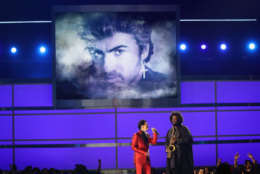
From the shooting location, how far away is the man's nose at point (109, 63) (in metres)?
9.55

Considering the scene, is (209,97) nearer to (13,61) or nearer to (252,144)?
(252,144)

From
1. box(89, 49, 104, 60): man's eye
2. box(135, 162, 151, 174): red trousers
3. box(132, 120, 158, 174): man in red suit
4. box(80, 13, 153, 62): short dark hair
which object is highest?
box(80, 13, 153, 62): short dark hair

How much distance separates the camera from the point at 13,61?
393 inches

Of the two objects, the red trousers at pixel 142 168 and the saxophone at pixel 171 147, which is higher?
the saxophone at pixel 171 147

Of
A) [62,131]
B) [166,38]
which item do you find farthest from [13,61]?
[166,38]

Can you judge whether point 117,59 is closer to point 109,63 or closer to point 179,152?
point 109,63

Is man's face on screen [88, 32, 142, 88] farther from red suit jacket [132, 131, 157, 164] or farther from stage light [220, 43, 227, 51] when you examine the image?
stage light [220, 43, 227, 51]

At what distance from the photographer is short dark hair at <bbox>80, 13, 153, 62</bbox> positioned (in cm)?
955

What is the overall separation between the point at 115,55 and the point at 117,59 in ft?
0.36

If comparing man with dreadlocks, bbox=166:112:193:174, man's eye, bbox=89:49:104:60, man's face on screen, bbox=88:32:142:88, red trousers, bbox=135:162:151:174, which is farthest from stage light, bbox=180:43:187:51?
red trousers, bbox=135:162:151:174

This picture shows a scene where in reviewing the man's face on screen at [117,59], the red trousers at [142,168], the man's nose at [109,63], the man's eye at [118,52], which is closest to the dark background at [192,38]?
the man's face on screen at [117,59]

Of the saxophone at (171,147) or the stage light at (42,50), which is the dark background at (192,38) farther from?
the saxophone at (171,147)

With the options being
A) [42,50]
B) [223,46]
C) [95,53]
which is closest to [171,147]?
[95,53]

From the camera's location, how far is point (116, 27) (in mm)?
9586
